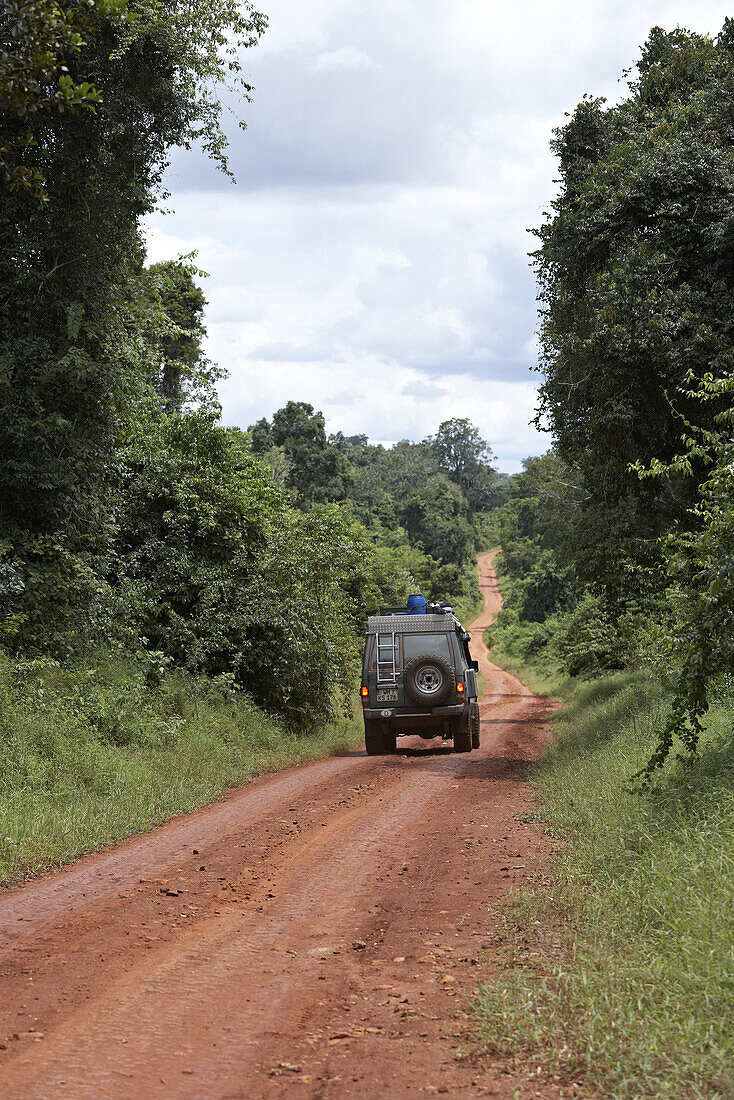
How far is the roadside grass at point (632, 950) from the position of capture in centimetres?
364

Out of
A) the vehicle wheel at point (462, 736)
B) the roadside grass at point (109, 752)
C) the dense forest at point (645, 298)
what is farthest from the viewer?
the vehicle wheel at point (462, 736)

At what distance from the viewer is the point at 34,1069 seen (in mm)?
3719

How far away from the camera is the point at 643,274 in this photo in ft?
46.8

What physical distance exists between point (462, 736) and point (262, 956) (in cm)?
1117

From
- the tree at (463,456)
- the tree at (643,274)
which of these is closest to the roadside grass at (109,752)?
the tree at (643,274)

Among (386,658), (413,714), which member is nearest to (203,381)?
(386,658)

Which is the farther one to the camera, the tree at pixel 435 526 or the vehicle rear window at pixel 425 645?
the tree at pixel 435 526

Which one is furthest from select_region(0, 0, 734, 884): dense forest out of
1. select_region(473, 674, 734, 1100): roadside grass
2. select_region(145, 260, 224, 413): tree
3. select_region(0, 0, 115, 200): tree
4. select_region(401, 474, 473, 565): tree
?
select_region(401, 474, 473, 565): tree

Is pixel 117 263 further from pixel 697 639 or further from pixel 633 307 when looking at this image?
pixel 697 639

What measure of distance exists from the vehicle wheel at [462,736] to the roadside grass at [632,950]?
7.13 meters

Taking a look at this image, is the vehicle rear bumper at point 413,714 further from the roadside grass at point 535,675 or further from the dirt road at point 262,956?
the roadside grass at point 535,675

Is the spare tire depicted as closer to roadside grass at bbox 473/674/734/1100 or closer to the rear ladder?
the rear ladder

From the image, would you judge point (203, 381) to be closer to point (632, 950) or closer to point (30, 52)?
point (30, 52)

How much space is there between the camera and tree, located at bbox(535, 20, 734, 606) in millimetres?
13930
